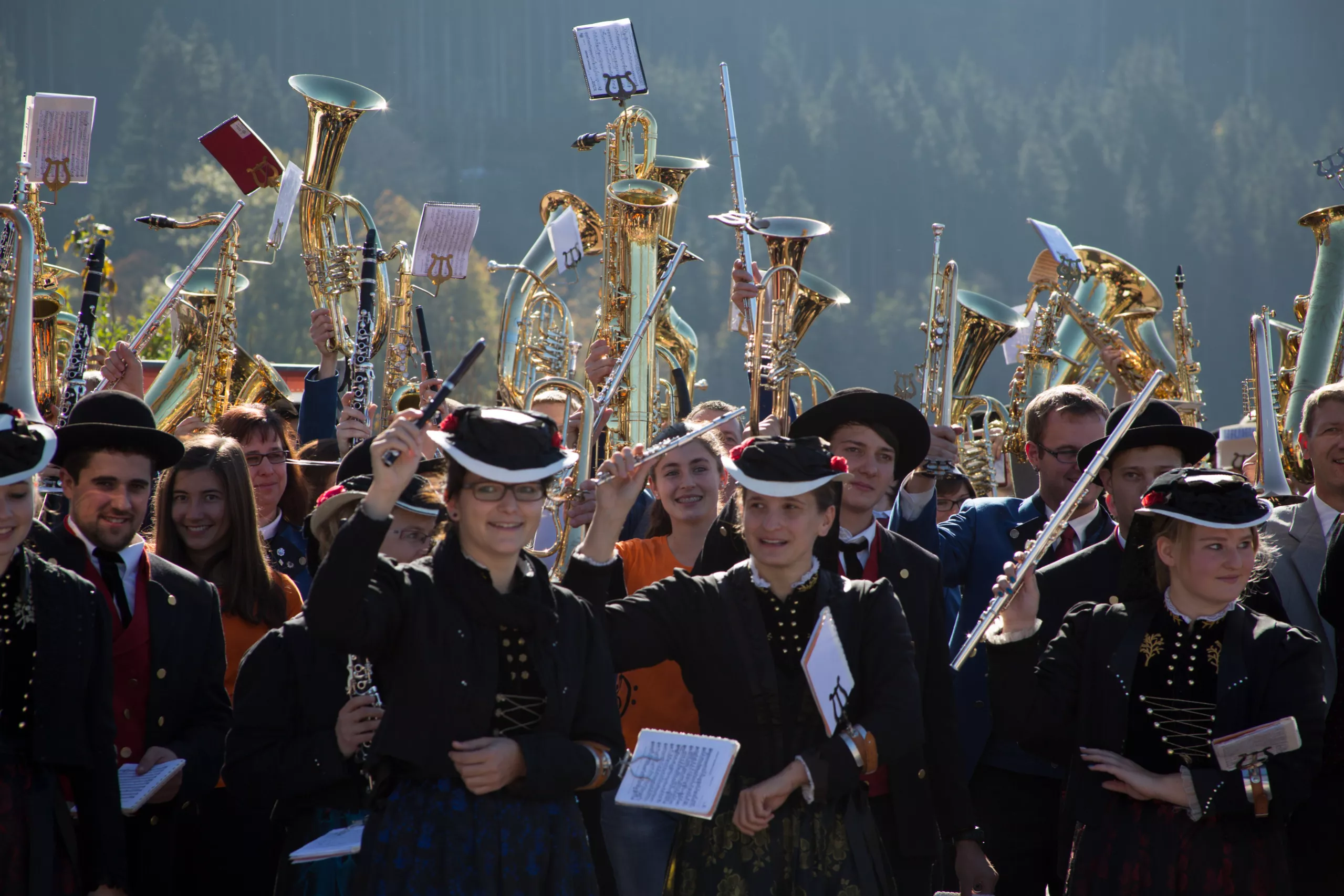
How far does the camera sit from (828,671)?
3139 mm

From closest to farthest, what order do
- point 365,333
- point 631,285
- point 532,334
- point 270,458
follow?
point 270,458 → point 631,285 → point 365,333 → point 532,334

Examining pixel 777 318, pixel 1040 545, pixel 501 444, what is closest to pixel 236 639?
pixel 501 444

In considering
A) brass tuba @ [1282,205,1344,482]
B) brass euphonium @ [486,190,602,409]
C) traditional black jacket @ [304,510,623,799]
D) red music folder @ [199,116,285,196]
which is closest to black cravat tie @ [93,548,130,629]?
traditional black jacket @ [304,510,623,799]

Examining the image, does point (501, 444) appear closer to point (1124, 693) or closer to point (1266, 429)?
point (1124, 693)

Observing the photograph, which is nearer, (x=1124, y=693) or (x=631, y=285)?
(x=1124, y=693)

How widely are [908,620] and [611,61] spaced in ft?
13.8

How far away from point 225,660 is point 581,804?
1.11 metres

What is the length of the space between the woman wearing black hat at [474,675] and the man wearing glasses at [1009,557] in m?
1.50

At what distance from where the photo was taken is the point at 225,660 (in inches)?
146

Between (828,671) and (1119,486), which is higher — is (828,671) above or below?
below

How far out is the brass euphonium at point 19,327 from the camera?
3.83 metres

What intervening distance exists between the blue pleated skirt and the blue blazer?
1.73m

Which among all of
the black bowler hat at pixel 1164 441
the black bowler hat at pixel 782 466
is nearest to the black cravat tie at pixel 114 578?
the black bowler hat at pixel 782 466

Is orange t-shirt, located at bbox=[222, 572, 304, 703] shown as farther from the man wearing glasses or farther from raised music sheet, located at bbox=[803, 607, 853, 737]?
the man wearing glasses
